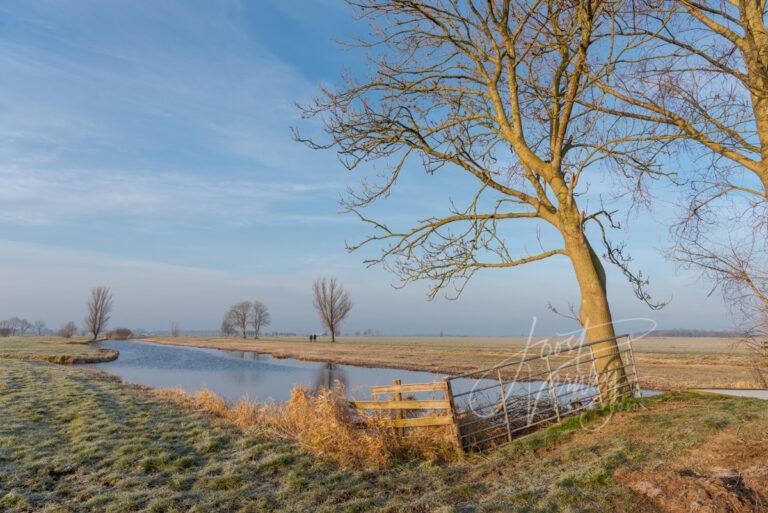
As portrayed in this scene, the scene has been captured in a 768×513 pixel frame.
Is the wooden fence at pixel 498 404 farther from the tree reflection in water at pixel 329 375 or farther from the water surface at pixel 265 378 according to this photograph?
the tree reflection in water at pixel 329 375

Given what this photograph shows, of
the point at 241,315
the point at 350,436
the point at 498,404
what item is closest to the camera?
the point at 350,436

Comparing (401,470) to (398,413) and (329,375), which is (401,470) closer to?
(398,413)

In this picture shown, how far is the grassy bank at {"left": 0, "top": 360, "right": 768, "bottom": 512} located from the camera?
6004mm

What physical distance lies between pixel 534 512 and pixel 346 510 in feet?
7.43

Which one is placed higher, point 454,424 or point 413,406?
point 413,406

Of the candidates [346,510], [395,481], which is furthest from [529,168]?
[346,510]

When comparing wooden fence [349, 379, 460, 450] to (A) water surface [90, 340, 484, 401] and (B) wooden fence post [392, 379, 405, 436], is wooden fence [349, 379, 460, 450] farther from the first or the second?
(A) water surface [90, 340, 484, 401]

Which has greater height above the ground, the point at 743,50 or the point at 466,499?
the point at 743,50

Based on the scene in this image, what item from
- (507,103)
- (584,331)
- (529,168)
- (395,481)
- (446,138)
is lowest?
(395,481)

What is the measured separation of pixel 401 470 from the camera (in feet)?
25.7

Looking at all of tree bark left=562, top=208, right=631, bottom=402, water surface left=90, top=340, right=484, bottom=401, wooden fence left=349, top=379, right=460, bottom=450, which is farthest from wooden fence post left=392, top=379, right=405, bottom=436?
water surface left=90, top=340, right=484, bottom=401

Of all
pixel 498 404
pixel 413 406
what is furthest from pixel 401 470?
pixel 498 404

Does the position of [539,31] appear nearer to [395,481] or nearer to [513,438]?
[513,438]

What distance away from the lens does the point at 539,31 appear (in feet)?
30.8
